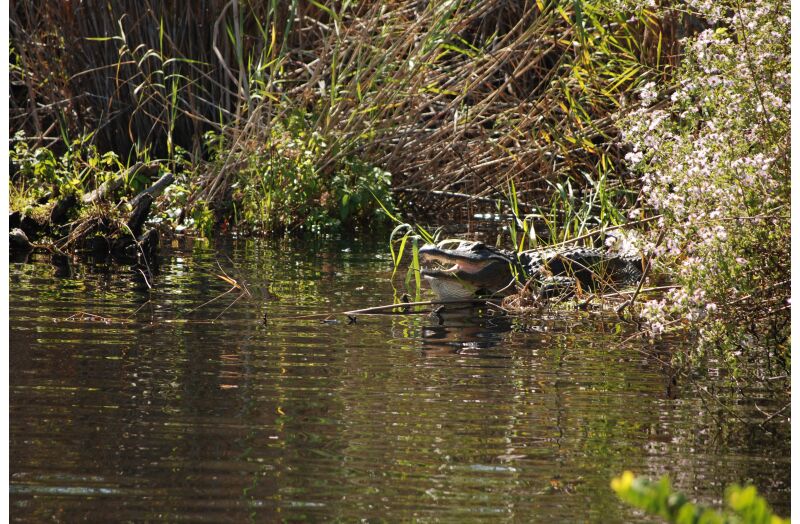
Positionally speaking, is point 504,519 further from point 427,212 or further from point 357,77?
point 427,212

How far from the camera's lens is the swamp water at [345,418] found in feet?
12.3

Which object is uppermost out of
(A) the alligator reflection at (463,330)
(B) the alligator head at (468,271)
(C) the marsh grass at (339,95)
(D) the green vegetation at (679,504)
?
(C) the marsh grass at (339,95)

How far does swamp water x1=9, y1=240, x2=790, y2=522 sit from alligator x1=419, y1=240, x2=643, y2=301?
60 cm

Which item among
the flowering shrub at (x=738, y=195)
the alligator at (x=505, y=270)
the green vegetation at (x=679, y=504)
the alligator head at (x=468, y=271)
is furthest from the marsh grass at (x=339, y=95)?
the green vegetation at (x=679, y=504)

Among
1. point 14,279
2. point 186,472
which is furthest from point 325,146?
point 186,472

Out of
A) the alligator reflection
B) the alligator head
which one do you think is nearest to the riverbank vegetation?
the alligator head

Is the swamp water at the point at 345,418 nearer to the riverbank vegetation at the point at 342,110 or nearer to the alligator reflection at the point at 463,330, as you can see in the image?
the alligator reflection at the point at 463,330

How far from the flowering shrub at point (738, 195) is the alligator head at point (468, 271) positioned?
2.48 m

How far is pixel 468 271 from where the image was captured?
796 cm

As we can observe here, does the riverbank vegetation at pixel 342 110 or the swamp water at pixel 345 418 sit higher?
the riverbank vegetation at pixel 342 110

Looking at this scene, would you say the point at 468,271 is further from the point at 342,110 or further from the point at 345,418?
the point at 342,110

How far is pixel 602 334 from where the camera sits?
21.8ft

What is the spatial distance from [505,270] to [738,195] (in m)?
3.28

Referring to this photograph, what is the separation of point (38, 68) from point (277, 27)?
95.8 inches
